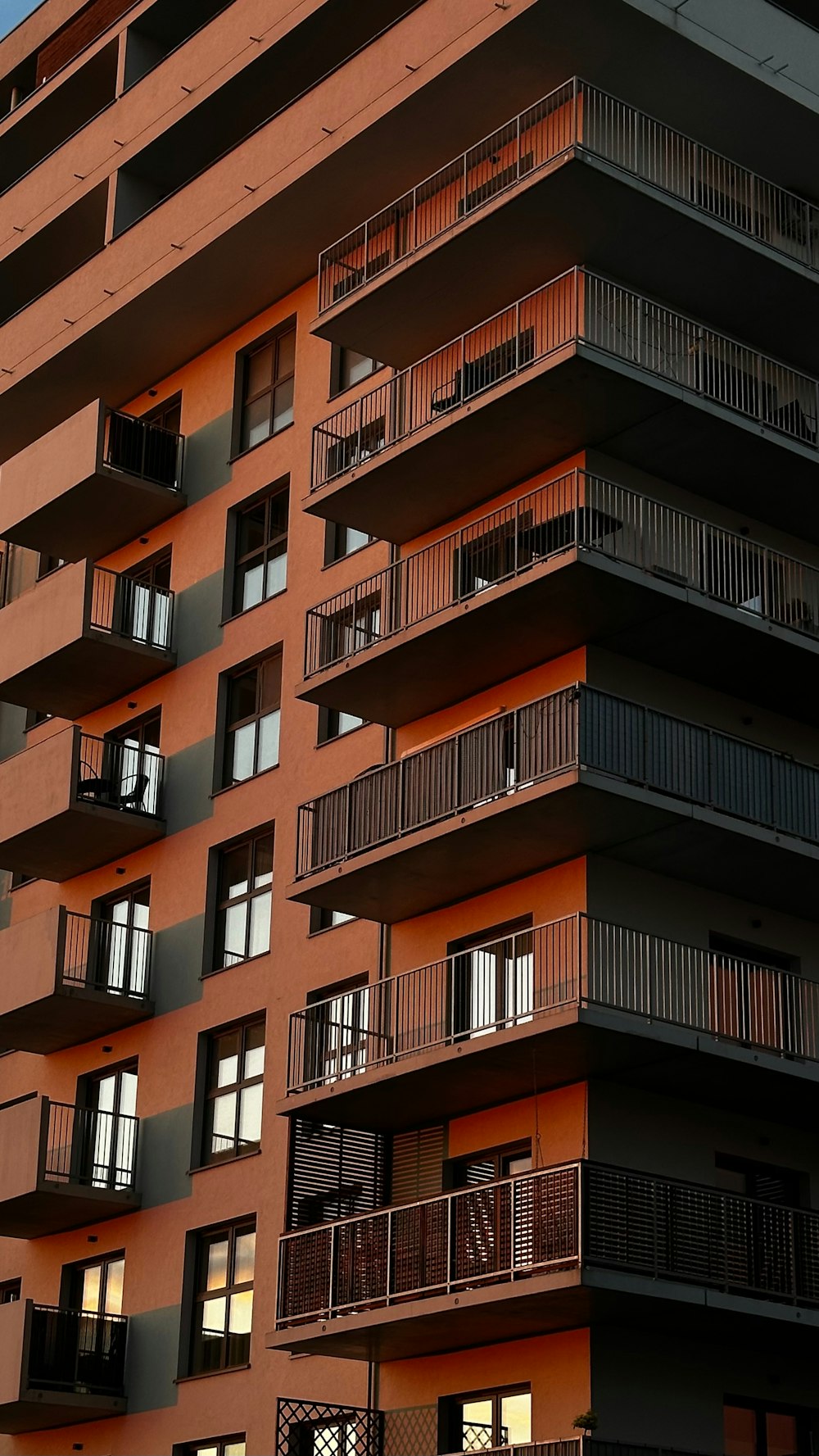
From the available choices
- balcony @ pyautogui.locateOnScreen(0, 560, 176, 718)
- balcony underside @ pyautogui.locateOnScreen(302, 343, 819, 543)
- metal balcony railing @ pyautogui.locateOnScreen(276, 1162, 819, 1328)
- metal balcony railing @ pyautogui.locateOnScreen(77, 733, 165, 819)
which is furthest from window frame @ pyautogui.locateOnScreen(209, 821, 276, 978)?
metal balcony railing @ pyautogui.locateOnScreen(276, 1162, 819, 1328)

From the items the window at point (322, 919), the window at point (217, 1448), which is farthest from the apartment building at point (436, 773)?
the window at point (217, 1448)

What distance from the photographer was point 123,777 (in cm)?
3503

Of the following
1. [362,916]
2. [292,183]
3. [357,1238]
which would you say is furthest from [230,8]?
[357,1238]

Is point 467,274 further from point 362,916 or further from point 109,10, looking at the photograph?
point 109,10

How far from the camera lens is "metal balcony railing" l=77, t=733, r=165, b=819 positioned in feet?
Result: 113

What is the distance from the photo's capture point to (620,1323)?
25.3 meters

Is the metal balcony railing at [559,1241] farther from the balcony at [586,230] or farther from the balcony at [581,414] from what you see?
the balcony at [586,230]

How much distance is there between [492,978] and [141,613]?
413 inches

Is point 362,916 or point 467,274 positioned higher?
point 467,274

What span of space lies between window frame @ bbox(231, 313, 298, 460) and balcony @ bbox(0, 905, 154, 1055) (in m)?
7.84

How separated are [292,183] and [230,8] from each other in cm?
478

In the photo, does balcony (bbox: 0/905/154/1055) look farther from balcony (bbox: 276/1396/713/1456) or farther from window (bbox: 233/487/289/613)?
balcony (bbox: 276/1396/713/1456)

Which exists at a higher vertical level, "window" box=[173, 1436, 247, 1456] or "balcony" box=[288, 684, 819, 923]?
"balcony" box=[288, 684, 819, 923]

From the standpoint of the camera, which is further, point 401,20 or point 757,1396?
point 401,20
